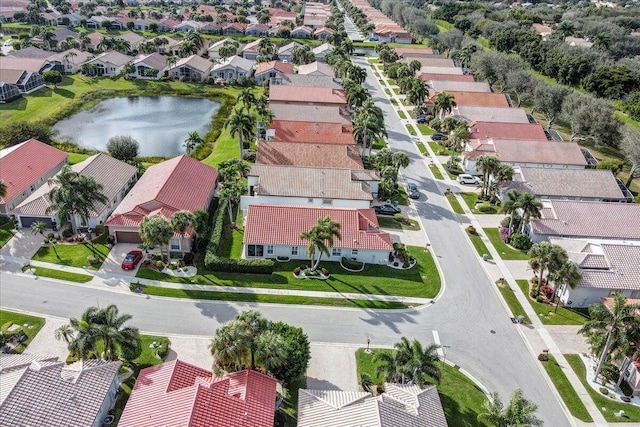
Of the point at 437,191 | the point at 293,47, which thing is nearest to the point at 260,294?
the point at 437,191

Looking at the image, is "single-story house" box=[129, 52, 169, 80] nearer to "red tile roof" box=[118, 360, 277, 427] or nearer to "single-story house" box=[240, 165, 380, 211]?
"single-story house" box=[240, 165, 380, 211]

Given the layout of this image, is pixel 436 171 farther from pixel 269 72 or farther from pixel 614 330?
pixel 269 72

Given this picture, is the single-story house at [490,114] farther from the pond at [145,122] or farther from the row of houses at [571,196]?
the pond at [145,122]

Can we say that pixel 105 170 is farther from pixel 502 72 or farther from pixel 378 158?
pixel 502 72

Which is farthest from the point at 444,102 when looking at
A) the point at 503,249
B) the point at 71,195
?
the point at 71,195

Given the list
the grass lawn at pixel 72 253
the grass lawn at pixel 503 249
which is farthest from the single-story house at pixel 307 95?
the grass lawn at pixel 72 253
